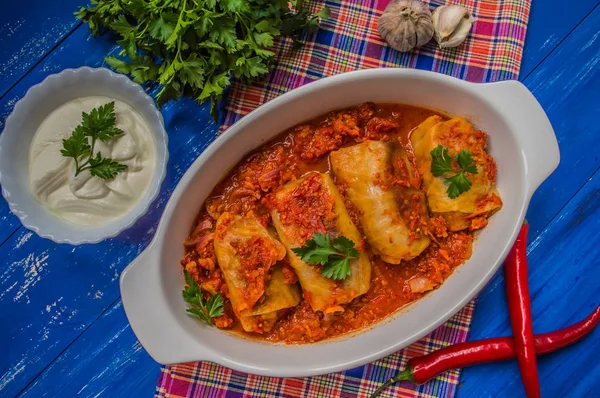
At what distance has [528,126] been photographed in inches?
115

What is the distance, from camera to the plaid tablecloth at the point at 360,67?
342 centimetres

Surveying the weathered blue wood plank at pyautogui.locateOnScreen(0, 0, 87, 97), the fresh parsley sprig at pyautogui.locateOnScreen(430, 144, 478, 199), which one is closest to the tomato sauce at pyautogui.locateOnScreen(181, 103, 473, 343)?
the fresh parsley sprig at pyautogui.locateOnScreen(430, 144, 478, 199)

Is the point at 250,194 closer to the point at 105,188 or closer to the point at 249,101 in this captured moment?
the point at 249,101

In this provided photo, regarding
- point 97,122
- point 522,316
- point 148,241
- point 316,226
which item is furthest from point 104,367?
point 522,316

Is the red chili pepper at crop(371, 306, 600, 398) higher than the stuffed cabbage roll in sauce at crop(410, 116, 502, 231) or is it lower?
lower

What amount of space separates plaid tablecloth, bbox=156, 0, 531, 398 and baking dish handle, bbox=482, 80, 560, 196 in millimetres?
518

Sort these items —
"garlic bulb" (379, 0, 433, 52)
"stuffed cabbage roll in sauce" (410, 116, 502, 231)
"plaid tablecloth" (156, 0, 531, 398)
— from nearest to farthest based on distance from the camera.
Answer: "stuffed cabbage roll in sauce" (410, 116, 502, 231), "garlic bulb" (379, 0, 433, 52), "plaid tablecloth" (156, 0, 531, 398)

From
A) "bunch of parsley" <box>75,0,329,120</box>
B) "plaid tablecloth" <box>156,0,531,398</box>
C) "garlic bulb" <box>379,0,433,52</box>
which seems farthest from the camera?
"plaid tablecloth" <box>156,0,531,398</box>

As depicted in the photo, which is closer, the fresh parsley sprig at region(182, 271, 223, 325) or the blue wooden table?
the fresh parsley sprig at region(182, 271, 223, 325)

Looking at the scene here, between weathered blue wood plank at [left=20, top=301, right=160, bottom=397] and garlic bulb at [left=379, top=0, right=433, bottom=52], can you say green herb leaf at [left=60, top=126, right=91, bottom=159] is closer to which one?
weathered blue wood plank at [left=20, top=301, right=160, bottom=397]

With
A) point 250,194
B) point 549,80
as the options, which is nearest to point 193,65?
point 250,194

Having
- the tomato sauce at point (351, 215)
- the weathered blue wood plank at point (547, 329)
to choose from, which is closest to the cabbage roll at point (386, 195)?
the tomato sauce at point (351, 215)

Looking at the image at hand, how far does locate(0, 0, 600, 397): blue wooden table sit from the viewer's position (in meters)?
3.46

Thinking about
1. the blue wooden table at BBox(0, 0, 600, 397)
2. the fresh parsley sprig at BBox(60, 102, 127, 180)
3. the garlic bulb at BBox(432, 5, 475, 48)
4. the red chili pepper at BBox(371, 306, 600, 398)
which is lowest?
the red chili pepper at BBox(371, 306, 600, 398)
